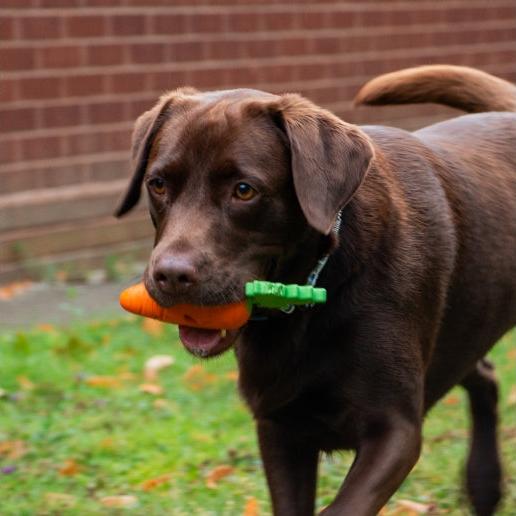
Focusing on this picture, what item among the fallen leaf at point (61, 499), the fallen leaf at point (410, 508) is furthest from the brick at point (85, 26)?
the fallen leaf at point (410, 508)

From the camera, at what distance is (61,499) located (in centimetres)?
484

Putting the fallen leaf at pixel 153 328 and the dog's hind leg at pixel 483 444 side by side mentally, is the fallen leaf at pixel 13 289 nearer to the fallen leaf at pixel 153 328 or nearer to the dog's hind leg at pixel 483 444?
the fallen leaf at pixel 153 328

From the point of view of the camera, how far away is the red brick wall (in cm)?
808

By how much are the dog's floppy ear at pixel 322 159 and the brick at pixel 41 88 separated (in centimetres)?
464

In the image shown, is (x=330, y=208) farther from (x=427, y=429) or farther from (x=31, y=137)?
(x=31, y=137)

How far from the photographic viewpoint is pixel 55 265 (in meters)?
8.33

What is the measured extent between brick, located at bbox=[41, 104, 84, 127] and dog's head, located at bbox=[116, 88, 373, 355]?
463cm

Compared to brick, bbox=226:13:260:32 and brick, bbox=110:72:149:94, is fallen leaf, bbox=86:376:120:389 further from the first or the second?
brick, bbox=226:13:260:32

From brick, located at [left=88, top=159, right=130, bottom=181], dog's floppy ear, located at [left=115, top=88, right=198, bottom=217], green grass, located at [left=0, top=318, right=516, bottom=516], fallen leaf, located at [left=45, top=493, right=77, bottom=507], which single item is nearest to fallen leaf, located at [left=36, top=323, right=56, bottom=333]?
green grass, located at [left=0, top=318, right=516, bottom=516]

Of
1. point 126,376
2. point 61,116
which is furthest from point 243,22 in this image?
point 126,376

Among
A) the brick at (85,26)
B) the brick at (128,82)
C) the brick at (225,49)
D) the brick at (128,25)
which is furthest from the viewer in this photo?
the brick at (225,49)

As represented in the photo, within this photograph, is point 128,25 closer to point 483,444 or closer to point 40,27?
point 40,27

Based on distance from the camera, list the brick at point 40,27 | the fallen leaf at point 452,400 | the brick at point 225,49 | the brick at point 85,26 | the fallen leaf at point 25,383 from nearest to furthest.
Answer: the fallen leaf at point 25,383
the fallen leaf at point 452,400
the brick at point 40,27
the brick at point 85,26
the brick at point 225,49

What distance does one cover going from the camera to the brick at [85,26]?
820 centimetres
